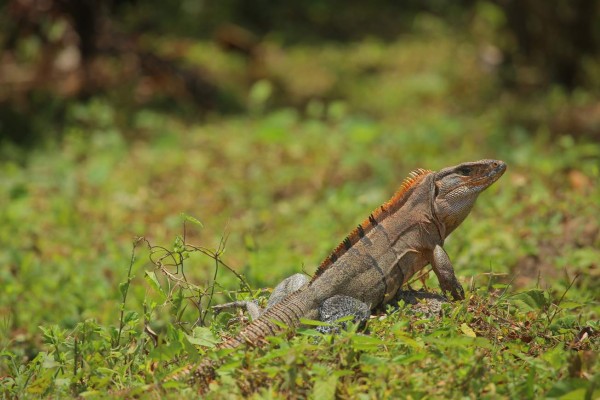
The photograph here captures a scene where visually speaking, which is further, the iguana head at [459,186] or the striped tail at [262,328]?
the iguana head at [459,186]

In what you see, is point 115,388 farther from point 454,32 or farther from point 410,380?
point 454,32

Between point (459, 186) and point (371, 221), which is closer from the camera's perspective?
point (371, 221)

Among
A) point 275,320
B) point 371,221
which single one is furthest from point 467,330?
point 275,320

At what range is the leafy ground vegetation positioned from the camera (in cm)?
377

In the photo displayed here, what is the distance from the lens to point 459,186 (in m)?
4.67

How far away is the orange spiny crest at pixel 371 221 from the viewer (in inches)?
175

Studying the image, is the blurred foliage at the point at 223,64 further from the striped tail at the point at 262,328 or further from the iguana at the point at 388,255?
the striped tail at the point at 262,328

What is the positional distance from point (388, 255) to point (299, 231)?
346 cm

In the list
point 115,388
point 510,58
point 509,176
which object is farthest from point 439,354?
point 510,58

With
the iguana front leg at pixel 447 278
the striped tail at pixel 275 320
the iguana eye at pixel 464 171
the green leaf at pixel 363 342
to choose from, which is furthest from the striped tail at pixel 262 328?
the iguana eye at pixel 464 171

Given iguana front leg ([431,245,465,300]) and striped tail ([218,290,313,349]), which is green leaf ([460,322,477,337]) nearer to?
iguana front leg ([431,245,465,300])

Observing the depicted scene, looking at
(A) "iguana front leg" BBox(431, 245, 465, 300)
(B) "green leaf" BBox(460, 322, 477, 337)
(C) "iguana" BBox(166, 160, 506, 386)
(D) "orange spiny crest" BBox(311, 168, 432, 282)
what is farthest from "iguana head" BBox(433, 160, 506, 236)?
(B) "green leaf" BBox(460, 322, 477, 337)

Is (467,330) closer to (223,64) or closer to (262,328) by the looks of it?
(262,328)

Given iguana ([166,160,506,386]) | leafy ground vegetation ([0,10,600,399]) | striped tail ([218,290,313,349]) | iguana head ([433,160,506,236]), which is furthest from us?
iguana head ([433,160,506,236])
